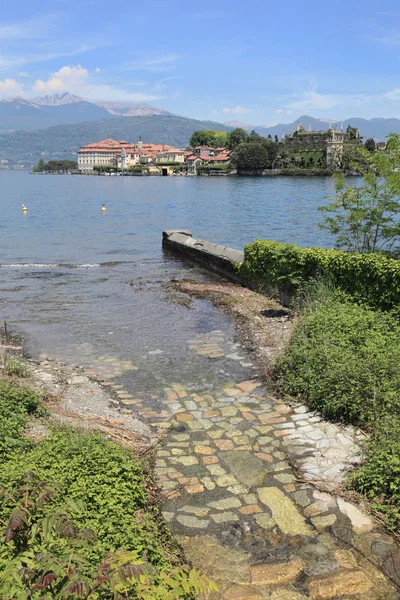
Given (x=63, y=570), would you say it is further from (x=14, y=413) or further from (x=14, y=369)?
(x=14, y=369)

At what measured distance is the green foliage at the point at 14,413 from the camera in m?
5.74

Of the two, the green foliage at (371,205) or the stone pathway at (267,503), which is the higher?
the green foliage at (371,205)

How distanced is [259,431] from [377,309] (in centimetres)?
449

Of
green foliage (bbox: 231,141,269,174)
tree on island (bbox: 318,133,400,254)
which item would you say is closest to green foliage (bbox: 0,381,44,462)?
tree on island (bbox: 318,133,400,254)

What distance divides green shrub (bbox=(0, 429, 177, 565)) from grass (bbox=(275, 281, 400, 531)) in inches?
89.2

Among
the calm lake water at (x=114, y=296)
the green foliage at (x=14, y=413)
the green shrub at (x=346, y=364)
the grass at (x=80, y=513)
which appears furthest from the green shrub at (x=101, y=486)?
the calm lake water at (x=114, y=296)

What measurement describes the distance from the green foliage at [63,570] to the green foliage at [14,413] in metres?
1.65

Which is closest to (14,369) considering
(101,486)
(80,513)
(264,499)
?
(101,486)

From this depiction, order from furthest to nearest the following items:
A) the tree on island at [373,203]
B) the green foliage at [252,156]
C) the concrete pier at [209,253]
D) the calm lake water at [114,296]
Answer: the green foliage at [252,156], the concrete pier at [209,253], the tree on island at [373,203], the calm lake water at [114,296]

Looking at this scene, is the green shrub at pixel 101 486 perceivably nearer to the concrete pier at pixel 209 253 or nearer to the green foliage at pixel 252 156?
the concrete pier at pixel 209 253

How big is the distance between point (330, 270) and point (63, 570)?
31.4 feet

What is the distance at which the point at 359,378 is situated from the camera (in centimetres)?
720

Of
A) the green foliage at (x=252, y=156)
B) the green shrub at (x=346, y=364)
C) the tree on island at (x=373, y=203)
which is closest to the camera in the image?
the green shrub at (x=346, y=364)

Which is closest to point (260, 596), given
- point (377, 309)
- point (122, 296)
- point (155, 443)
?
point (155, 443)
